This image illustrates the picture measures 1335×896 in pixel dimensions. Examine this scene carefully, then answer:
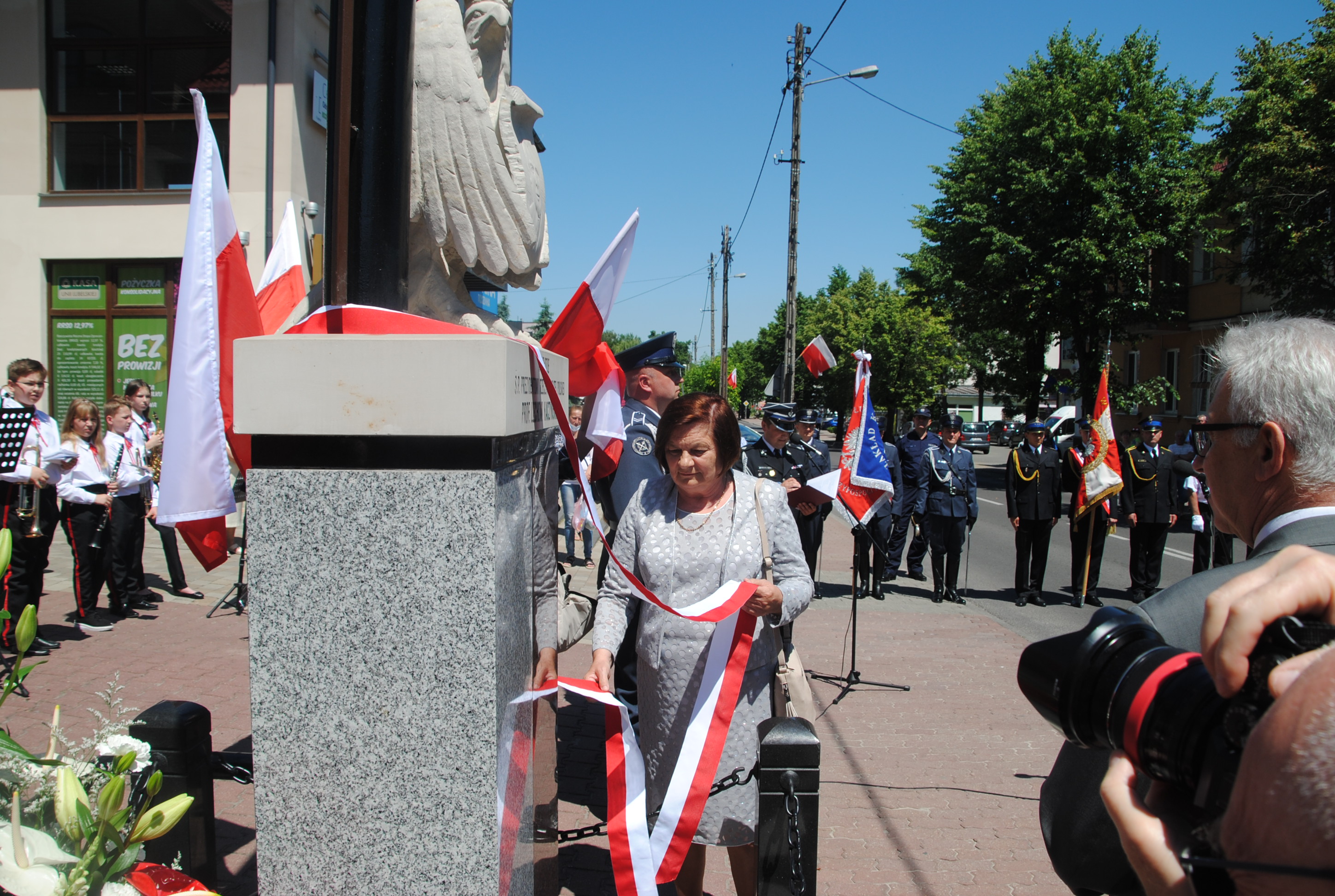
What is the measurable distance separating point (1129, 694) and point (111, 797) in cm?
174

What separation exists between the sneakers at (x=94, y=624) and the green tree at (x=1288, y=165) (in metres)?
23.3

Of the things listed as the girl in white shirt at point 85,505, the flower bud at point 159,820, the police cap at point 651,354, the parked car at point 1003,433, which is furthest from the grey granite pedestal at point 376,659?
the parked car at point 1003,433

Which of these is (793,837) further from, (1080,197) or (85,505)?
(1080,197)

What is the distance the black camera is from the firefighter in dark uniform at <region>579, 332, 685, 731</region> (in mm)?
2583

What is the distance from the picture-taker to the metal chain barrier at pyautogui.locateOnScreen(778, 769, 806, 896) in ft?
6.84

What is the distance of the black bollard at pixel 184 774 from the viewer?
2070 millimetres

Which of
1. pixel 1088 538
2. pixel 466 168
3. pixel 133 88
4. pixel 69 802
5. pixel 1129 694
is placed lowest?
pixel 1088 538

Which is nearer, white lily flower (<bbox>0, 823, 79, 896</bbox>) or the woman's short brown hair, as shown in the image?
white lily flower (<bbox>0, 823, 79, 896</bbox>)

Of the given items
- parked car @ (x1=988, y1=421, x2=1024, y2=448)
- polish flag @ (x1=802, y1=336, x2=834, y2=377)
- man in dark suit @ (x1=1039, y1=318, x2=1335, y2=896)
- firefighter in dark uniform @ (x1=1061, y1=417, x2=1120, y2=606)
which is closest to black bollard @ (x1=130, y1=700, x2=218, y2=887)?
man in dark suit @ (x1=1039, y1=318, x2=1335, y2=896)

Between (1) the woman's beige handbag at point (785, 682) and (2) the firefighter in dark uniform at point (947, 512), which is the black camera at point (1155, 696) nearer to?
(1) the woman's beige handbag at point (785, 682)

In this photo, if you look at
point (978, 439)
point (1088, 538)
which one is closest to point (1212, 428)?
point (1088, 538)

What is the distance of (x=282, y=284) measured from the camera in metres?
2.98

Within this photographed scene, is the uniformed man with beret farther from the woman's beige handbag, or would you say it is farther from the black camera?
the black camera

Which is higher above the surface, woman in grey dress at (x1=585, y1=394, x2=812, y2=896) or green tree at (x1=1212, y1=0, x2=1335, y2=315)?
green tree at (x1=1212, y1=0, x2=1335, y2=315)
